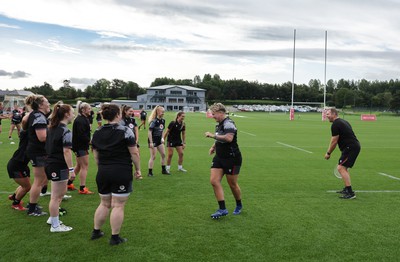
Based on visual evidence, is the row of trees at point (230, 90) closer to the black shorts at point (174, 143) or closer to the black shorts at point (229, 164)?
the black shorts at point (174, 143)

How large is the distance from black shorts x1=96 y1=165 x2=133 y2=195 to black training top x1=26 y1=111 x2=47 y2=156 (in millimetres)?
1663

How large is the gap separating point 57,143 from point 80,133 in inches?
98.7

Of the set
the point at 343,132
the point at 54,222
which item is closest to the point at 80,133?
the point at 54,222

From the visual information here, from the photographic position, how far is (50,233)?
19.1ft

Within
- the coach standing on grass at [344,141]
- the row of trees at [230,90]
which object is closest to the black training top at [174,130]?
the coach standing on grass at [344,141]

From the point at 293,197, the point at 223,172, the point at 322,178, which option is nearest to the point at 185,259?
the point at 223,172

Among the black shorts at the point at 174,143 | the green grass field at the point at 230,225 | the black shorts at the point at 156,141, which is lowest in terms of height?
the green grass field at the point at 230,225

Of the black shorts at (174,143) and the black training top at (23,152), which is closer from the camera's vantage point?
the black training top at (23,152)

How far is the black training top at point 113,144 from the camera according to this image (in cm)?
507

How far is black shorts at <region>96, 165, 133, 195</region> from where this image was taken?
5.07 metres

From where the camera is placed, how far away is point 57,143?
18.8 feet

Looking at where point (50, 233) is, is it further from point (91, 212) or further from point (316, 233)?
point (316, 233)

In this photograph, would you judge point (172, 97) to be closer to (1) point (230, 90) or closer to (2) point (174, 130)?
(1) point (230, 90)

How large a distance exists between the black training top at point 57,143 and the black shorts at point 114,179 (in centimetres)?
97
